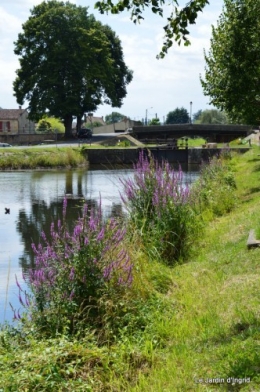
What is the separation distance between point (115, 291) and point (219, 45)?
16.8 metres

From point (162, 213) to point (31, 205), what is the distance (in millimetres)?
18660

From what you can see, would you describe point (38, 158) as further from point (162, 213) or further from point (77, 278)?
point (77, 278)

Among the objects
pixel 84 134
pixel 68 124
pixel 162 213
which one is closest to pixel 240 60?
pixel 162 213

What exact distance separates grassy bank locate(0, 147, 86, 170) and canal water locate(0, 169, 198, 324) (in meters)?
3.32

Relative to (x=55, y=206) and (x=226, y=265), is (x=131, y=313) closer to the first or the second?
(x=226, y=265)

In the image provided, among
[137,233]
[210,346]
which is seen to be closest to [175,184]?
[137,233]

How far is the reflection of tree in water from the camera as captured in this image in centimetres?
1691

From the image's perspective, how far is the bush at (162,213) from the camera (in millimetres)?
11156

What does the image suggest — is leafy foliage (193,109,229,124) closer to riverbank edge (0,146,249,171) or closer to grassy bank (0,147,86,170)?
riverbank edge (0,146,249,171)

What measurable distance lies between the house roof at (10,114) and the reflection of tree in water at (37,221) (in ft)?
218

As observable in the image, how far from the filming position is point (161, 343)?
6828 mm

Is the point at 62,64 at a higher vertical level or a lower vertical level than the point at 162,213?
higher

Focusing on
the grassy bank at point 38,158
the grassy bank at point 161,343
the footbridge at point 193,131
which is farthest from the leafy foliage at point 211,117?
the grassy bank at point 161,343

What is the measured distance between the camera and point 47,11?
6888cm
